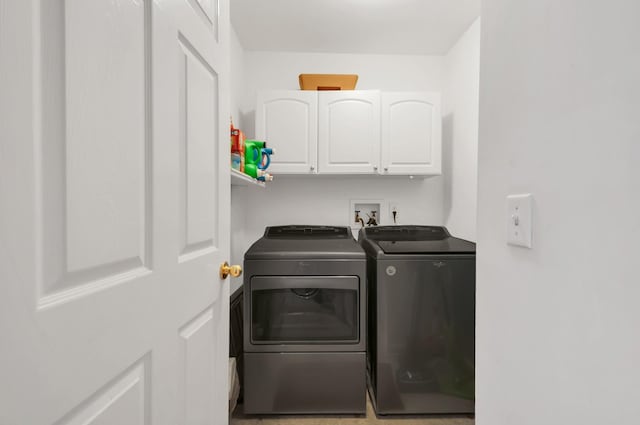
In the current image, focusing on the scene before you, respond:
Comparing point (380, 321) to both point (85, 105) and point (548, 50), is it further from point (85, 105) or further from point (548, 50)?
point (85, 105)

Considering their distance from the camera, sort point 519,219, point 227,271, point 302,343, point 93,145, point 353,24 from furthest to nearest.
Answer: point 353,24 < point 302,343 < point 227,271 < point 519,219 < point 93,145

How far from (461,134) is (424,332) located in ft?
4.51

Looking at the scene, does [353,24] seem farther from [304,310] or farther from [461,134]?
[304,310]

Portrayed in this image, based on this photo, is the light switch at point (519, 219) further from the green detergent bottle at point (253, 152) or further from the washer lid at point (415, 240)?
the green detergent bottle at point (253, 152)

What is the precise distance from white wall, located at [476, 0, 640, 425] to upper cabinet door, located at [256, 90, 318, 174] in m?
1.55

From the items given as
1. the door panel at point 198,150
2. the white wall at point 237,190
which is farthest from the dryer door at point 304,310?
the door panel at point 198,150

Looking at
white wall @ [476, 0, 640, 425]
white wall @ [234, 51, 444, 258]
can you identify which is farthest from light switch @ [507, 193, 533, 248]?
white wall @ [234, 51, 444, 258]

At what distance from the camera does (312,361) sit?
1.71 meters

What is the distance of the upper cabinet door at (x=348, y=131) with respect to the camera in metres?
2.22

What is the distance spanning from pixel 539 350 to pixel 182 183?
81cm

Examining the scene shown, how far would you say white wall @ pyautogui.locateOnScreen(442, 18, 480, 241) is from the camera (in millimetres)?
2078

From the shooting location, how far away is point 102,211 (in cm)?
51

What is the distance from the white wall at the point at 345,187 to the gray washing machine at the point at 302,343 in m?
0.83

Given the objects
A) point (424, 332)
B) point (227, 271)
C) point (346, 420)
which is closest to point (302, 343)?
point (346, 420)
